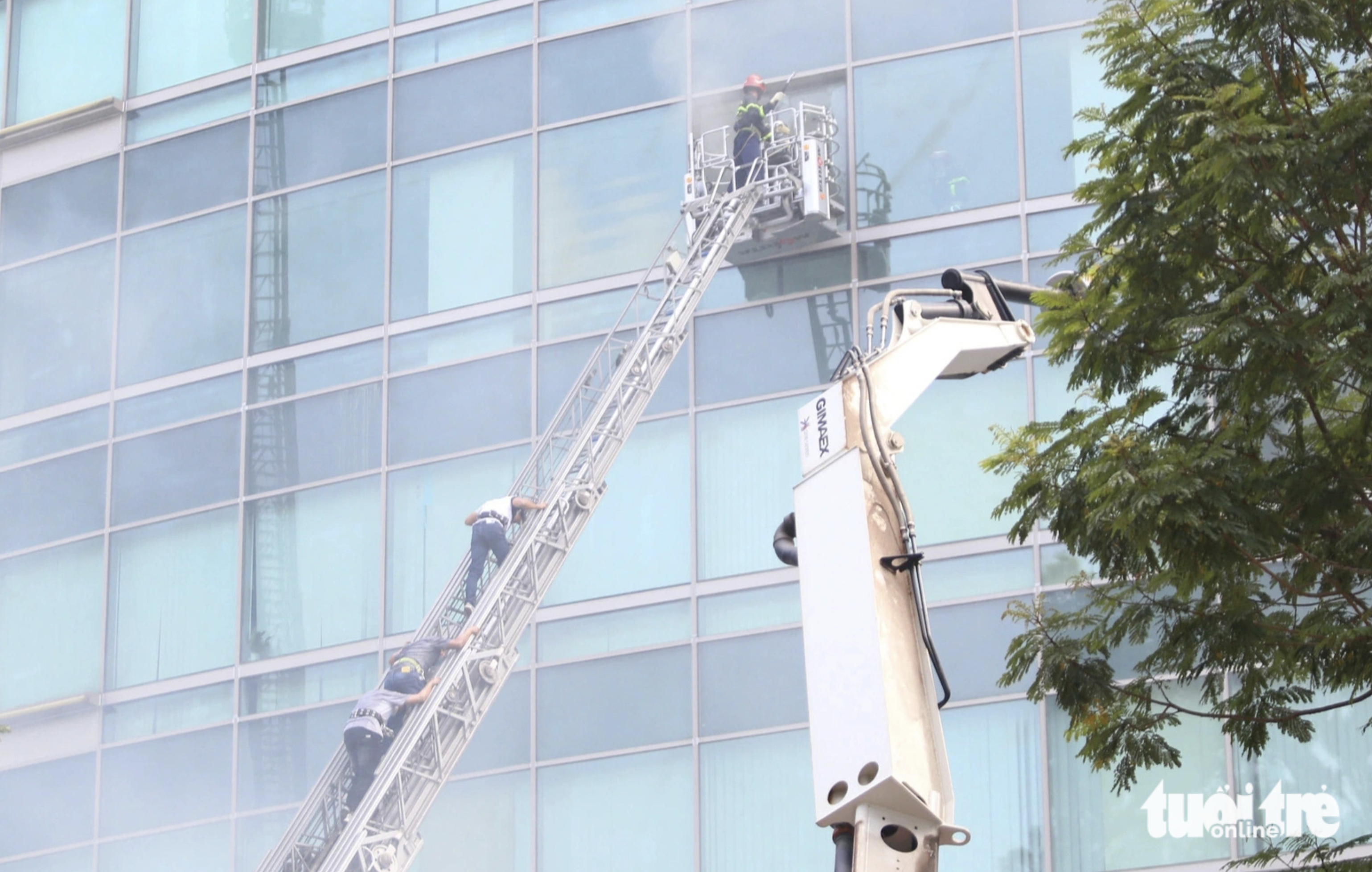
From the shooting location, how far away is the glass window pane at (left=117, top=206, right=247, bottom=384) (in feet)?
76.4

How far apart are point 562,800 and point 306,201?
24.3ft

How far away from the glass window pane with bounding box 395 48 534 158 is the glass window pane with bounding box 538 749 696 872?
682 centimetres

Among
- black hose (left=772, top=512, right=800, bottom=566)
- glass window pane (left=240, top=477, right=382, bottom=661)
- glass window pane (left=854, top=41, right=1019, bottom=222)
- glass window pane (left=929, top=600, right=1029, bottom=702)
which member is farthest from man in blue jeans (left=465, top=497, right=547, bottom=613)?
black hose (left=772, top=512, right=800, bottom=566)

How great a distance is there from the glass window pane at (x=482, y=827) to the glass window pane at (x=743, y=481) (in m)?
2.69

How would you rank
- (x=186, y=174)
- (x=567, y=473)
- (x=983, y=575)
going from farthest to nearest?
(x=186, y=174) < (x=567, y=473) < (x=983, y=575)

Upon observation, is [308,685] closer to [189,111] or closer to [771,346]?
[771,346]

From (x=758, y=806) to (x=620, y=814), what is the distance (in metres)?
1.34

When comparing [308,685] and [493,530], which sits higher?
[493,530]

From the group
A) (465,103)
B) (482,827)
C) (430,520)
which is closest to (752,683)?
(482,827)

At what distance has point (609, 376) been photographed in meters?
20.7

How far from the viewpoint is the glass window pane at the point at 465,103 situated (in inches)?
879

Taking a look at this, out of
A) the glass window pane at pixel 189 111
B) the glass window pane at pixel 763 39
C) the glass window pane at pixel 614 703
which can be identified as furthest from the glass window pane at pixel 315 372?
the glass window pane at pixel 763 39

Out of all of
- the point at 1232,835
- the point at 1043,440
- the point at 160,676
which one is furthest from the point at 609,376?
the point at 1043,440

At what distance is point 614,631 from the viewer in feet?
65.6
